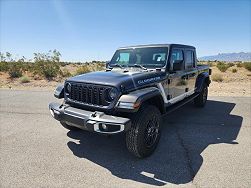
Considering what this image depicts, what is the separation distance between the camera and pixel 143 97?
3525 mm

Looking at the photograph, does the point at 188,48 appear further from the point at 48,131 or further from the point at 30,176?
the point at 30,176

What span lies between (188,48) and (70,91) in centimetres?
349

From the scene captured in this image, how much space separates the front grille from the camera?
3658 millimetres

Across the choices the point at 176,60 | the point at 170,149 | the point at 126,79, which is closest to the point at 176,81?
the point at 176,60

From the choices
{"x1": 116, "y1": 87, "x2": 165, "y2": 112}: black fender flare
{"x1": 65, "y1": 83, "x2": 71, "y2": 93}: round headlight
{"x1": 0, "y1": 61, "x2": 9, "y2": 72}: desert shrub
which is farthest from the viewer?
{"x1": 0, "y1": 61, "x2": 9, "y2": 72}: desert shrub

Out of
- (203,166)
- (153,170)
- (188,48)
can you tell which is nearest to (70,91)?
(153,170)

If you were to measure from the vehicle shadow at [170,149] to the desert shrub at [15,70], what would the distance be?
1552 centimetres

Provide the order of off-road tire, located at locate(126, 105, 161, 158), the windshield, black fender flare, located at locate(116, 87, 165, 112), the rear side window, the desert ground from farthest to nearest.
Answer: the desert ground → the rear side window → the windshield → off-road tire, located at locate(126, 105, 161, 158) → black fender flare, located at locate(116, 87, 165, 112)

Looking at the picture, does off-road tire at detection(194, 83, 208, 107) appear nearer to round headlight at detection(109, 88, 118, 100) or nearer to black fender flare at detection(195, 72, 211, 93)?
black fender flare at detection(195, 72, 211, 93)

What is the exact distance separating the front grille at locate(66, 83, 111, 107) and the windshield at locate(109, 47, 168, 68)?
1.48m

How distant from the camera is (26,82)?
15742 millimetres

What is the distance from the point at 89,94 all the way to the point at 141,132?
3.60 feet

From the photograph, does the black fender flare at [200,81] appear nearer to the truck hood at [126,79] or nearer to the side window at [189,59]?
the side window at [189,59]

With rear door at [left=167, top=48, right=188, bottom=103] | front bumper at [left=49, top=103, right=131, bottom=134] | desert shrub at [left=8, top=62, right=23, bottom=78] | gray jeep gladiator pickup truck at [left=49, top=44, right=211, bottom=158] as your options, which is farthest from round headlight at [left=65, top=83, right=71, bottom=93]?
desert shrub at [left=8, top=62, right=23, bottom=78]
